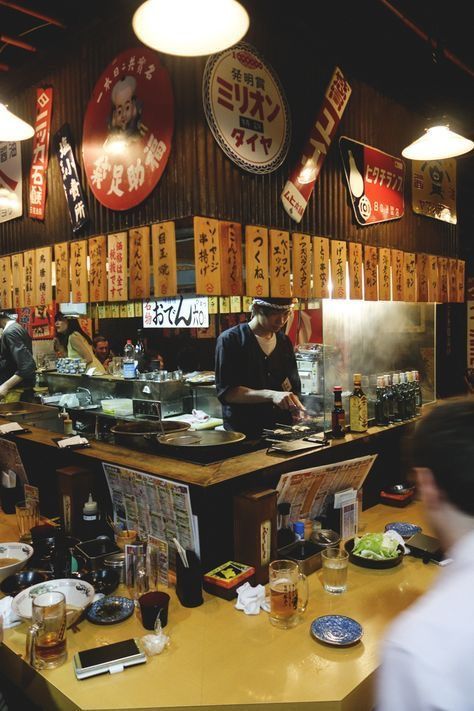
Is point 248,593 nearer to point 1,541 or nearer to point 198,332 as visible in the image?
point 1,541

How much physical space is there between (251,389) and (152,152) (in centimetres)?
202

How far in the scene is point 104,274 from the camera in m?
4.32

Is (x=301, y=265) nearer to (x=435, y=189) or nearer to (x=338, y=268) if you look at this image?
(x=338, y=268)

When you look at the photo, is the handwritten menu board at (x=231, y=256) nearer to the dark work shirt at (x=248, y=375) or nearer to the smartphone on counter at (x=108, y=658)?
the dark work shirt at (x=248, y=375)

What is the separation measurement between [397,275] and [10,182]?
4.34 metres

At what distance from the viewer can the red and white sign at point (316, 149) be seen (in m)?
4.17

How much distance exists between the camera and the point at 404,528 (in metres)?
3.31

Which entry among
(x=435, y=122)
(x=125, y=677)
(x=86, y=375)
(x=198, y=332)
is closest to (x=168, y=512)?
(x=125, y=677)

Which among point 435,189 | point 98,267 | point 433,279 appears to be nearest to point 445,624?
point 98,267

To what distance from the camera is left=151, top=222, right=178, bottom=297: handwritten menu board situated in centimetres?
366

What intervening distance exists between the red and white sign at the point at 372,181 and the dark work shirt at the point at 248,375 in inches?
61.3

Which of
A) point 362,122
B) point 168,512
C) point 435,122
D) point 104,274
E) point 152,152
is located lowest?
point 168,512

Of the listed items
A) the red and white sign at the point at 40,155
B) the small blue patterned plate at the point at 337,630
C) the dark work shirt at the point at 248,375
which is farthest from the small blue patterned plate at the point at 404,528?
the red and white sign at the point at 40,155

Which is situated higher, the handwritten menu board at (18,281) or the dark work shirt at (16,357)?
the handwritten menu board at (18,281)
